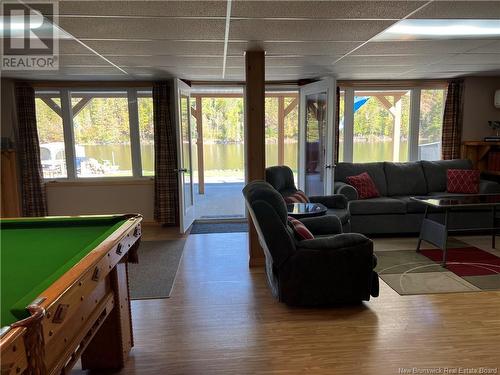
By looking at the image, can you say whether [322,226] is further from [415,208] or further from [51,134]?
[51,134]

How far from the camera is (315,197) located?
4.67 metres

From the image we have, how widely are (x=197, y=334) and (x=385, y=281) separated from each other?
1.87 meters

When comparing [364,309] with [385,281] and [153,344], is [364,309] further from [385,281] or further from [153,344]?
[153,344]

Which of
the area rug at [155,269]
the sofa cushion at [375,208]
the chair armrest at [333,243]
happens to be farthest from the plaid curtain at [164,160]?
the chair armrest at [333,243]

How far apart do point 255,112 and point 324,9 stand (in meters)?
1.41

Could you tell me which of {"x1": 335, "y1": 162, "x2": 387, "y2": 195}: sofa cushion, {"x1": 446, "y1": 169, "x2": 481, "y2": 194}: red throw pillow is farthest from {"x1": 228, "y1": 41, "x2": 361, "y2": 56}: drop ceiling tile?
{"x1": 446, "y1": 169, "x2": 481, "y2": 194}: red throw pillow

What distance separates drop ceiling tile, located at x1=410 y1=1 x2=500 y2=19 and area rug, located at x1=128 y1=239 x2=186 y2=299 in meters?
3.00

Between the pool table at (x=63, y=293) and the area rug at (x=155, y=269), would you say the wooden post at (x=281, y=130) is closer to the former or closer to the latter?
the area rug at (x=155, y=269)

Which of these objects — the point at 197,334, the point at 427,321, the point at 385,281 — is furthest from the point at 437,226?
the point at 197,334

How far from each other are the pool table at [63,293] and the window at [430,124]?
5.17m

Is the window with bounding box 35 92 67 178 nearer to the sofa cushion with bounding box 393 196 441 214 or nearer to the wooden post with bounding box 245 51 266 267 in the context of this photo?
the wooden post with bounding box 245 51 266 267

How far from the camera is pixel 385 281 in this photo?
341cm

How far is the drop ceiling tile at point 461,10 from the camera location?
2240 millimetres

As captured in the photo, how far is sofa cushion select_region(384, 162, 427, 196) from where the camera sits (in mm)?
5301
